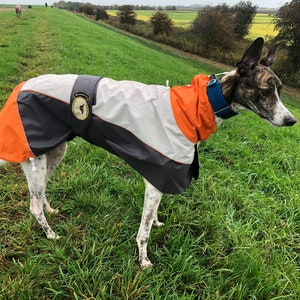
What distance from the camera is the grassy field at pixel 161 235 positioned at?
249cm

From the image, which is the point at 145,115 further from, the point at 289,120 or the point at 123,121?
the point at 289,120

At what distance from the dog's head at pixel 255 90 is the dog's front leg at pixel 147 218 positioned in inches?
40.4

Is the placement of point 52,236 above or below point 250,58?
below

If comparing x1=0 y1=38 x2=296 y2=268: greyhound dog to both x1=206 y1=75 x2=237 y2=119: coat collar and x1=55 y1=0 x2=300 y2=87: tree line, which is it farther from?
x1=55 y1=0 x2=300 y2=87: tree line

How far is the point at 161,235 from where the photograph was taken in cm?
306

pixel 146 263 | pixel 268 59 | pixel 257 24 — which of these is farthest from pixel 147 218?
pixel 257 24

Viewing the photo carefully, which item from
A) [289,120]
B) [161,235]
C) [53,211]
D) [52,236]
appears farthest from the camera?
[53,211]

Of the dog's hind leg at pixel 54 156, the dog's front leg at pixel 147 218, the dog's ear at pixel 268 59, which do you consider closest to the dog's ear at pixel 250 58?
the dog's ear at pixel 268 59

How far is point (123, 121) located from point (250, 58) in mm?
1209

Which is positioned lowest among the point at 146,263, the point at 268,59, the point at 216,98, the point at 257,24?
the point at 146,263

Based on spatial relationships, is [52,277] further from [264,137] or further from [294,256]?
[264,137]

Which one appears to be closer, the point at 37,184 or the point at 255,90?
the point at 255,90

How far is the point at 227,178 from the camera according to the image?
13.6ft

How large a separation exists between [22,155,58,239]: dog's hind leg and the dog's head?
5.83 feet
